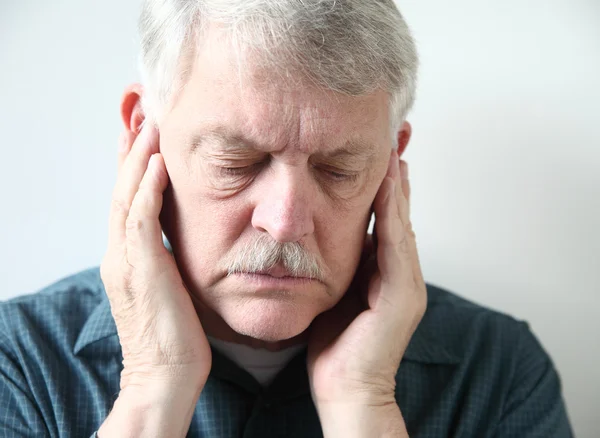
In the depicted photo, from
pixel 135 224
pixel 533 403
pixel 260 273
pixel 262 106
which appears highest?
pixel 262 106

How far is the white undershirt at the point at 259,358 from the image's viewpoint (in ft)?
6.05

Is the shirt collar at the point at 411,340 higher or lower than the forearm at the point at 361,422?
higher

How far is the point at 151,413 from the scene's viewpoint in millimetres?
1532

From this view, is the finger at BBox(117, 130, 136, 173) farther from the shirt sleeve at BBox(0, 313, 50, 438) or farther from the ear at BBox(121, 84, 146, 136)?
the shirt sleeve at BBox(0, 313, 50, 438)

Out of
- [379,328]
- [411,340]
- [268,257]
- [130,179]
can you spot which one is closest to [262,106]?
[268,257]

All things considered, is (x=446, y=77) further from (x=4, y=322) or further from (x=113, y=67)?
(x=4, y=322)

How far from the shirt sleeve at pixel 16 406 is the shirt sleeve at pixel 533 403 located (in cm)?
133

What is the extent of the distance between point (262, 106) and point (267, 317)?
0.52 meters

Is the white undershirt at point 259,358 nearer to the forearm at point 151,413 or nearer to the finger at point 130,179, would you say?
the forearm at point 151,413

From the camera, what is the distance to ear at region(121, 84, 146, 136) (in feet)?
5.68

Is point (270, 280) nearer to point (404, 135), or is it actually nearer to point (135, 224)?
point (135, 224)

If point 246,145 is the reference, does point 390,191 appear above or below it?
below

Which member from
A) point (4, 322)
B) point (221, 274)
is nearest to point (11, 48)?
point (4, 322)

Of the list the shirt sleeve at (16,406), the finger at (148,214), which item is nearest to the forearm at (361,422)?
the finger at (148,214)
